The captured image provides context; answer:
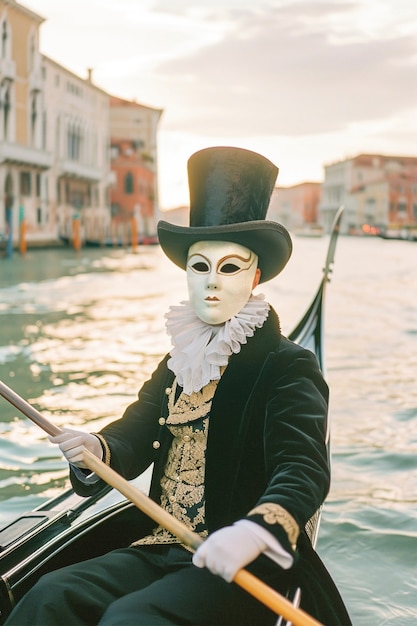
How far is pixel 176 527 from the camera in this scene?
1.09 m

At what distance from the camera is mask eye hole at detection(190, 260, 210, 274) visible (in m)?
1.38

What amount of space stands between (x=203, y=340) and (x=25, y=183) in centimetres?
2158

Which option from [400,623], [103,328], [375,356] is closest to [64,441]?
[400,623]

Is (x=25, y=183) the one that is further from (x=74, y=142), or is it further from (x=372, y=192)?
(x=372, y=192)

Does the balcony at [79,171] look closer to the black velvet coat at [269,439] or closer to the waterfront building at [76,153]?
the waterfront building at [76,153]

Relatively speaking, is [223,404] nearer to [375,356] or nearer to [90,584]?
[90,584]

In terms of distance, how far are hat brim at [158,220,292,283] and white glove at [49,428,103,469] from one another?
328mm

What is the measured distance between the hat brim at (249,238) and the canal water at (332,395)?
1.06 metres

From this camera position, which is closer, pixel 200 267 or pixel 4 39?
pixel 200 267

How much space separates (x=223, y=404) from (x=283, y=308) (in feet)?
26.2

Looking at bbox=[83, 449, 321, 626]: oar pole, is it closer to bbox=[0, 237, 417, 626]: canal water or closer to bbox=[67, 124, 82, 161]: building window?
bbox=[0, 237, 417, 626]: canal water

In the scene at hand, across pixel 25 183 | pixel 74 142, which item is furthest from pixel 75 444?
pixel 74 142

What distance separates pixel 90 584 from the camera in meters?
1.20

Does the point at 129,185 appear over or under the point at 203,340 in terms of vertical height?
over
